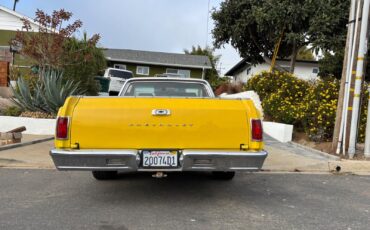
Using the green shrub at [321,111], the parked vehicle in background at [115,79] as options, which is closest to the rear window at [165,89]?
the green shrub at [321,111]

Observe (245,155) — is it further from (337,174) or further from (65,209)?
(337,174)

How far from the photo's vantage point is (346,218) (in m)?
5.11

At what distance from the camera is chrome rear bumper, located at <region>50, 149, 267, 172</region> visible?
4.82 m

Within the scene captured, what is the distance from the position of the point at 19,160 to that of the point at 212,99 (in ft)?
15.1

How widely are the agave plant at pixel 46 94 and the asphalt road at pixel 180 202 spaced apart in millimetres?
4948

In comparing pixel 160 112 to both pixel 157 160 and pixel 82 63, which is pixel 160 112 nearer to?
pixel 157 160

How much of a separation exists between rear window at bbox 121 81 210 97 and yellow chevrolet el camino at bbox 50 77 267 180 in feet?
6.13

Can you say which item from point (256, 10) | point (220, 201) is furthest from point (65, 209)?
point (256, 10)

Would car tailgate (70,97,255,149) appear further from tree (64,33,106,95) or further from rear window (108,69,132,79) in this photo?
rear window (108,69,132,79)

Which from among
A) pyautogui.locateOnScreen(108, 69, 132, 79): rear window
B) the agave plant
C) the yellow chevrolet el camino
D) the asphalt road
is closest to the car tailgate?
the yellow chevrolet el camino

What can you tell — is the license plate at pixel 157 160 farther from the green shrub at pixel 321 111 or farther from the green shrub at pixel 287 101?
the green shrub at pixel 287 101

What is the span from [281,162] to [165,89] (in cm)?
326

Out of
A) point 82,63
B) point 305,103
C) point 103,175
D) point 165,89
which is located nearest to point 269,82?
point 305,103

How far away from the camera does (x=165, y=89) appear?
7.00 m
